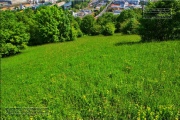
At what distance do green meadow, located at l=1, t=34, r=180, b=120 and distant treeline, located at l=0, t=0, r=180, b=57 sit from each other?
5.01 feet

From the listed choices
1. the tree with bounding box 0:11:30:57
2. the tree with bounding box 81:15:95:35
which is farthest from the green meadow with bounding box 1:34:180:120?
the tree with bounding box 81:15:95:35

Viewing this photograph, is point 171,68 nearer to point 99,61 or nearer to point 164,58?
point 164,58

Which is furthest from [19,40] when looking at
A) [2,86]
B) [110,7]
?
[110,7]

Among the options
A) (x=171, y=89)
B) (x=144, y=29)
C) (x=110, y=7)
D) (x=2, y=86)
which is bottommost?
(x=2, y=86)

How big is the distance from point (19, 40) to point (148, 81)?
60.1ft

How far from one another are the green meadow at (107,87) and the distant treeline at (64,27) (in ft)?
5.01

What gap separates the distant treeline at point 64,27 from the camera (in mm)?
10547

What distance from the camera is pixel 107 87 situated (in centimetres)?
699

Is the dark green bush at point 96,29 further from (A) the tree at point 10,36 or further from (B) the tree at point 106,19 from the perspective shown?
(A) the tree at point 10,36

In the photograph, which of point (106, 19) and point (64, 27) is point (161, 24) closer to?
point (64, 27)

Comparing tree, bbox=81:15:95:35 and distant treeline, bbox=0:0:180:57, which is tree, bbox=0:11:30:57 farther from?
tree, bbox=81:15:95:35

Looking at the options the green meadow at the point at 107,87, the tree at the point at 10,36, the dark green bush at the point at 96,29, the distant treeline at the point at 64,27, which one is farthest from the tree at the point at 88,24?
the green meadow at the point at 107,87

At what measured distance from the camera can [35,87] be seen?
26.8 ft

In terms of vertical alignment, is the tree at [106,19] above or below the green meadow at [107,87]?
above
